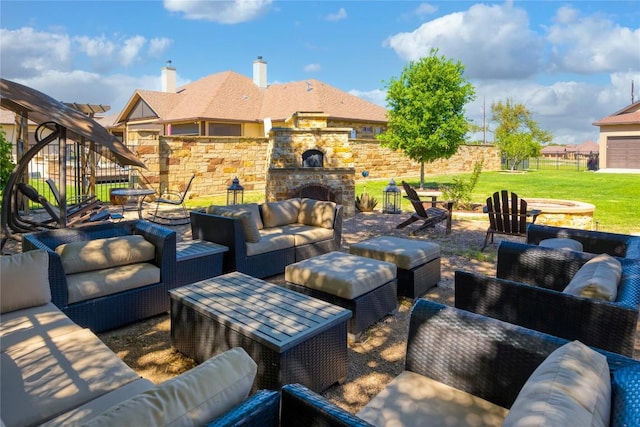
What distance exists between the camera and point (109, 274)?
143 inches

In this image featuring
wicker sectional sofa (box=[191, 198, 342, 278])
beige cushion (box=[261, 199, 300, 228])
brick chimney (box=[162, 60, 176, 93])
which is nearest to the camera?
wicker sectional sofa (box=[191, 198, 342, 278])

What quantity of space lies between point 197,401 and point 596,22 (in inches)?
531

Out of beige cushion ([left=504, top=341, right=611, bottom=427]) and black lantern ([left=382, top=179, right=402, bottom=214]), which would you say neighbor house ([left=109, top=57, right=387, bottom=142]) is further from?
beige cushion ([left=504, top=341, right=611, bottom=427])

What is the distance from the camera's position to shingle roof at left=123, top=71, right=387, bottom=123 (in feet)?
70.8

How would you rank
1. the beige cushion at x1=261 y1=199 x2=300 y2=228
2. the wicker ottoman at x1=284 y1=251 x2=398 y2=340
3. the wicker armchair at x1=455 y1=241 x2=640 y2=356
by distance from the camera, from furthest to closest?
the beige cushion at x1=261 y1=199 x2=300 y2=228 → the wicker ottoman at x1=284 y1=251 x2=398 y2=340 → the wicker armchair at x1=455 y1=241 x2=640 y2=356

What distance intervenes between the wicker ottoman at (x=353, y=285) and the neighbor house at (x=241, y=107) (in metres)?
16.6

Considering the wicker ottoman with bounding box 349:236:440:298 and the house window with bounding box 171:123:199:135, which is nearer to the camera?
the wicker ottoman with bounding box 349:236:440:298

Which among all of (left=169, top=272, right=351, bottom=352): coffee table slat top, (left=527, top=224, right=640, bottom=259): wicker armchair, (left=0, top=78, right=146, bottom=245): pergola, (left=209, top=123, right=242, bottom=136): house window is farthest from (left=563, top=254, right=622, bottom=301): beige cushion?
(left=209, top=123, right=242, bottom=136): house window

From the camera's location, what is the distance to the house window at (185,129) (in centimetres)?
2228

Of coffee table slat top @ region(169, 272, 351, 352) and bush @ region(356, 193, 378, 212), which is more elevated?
bush @ region(356, 193, 378, 212)

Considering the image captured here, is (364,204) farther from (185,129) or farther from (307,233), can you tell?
(185,129)

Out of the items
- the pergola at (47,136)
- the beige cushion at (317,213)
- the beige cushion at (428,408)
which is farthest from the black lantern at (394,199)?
the beige cushion at (428,408)

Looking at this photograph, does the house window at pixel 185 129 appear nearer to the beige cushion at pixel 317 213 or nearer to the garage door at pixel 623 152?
the beige cushion at pixel 317 213

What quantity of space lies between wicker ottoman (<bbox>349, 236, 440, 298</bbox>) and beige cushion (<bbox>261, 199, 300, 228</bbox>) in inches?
62.3
